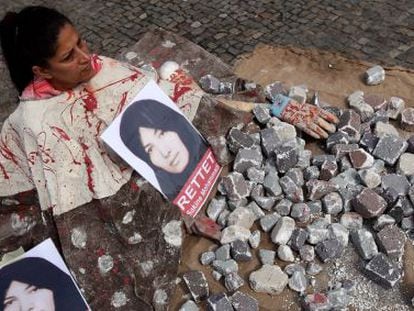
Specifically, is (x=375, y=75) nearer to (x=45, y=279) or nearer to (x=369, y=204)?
(x=369, y=204)

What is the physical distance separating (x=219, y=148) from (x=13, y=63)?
4.76 feet

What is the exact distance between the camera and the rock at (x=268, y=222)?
12.6 ft

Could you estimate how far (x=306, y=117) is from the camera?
4.27m

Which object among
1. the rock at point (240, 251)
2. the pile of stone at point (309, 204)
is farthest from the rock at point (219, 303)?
the rock at point (240, 251)

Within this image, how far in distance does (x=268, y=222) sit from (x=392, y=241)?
76 cm

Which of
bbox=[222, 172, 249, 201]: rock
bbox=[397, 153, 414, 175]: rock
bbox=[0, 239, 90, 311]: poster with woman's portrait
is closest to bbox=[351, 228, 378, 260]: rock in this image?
bbox=[397, 153, 414, 175]: rock

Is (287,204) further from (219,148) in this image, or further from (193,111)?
(193,111)

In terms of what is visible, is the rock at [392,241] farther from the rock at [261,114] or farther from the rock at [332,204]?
the rock at [261,114]

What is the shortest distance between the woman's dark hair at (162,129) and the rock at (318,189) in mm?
747

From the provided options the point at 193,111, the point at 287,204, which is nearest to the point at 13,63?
the point at 193,111

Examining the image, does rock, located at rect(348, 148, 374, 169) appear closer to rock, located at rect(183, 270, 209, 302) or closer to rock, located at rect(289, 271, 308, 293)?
rock, located at rect(289, 271, 308, 293)

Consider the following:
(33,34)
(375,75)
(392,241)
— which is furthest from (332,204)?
(33,34)

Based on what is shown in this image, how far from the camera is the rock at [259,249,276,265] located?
3.68m

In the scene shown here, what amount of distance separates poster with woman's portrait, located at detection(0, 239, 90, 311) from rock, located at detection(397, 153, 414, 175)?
2173mm
